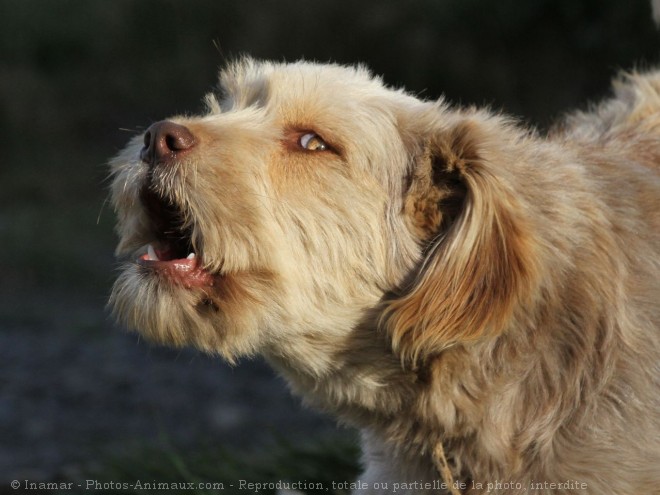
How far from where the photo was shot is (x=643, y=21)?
10445 mm

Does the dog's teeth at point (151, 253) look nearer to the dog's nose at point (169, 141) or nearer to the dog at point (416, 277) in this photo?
the dog at point (416, 277)

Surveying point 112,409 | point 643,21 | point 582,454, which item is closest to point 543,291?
point 582,454

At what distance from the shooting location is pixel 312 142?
351cm

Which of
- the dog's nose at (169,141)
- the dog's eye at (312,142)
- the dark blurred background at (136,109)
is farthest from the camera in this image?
the dark blurred background at (136,109)

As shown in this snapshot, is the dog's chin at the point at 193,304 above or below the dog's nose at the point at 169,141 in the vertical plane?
below

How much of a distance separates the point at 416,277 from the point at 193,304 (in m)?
0.70

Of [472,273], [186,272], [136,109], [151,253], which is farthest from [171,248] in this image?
[136,109]

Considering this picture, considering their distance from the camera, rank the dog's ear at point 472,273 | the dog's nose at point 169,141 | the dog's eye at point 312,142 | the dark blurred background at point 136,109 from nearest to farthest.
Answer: the dog's ear at point 472,273 → the dog's nose at point 169,141 → the dog's eye at point 312,142 → the dark blurred background at point 136,109

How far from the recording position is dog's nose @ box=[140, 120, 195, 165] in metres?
3.35

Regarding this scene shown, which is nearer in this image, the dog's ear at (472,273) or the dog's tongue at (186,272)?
the dog's ear at (472,273)

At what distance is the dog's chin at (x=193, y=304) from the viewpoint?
11.1ft

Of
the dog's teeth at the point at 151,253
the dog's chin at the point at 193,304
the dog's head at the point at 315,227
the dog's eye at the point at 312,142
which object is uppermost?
the dog's eye at the point at 312,142

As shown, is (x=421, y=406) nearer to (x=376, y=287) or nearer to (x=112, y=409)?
(x=376, y=287)

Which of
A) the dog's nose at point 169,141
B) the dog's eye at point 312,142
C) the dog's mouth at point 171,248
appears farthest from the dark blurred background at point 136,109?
the dog's mouth at point 171,248
